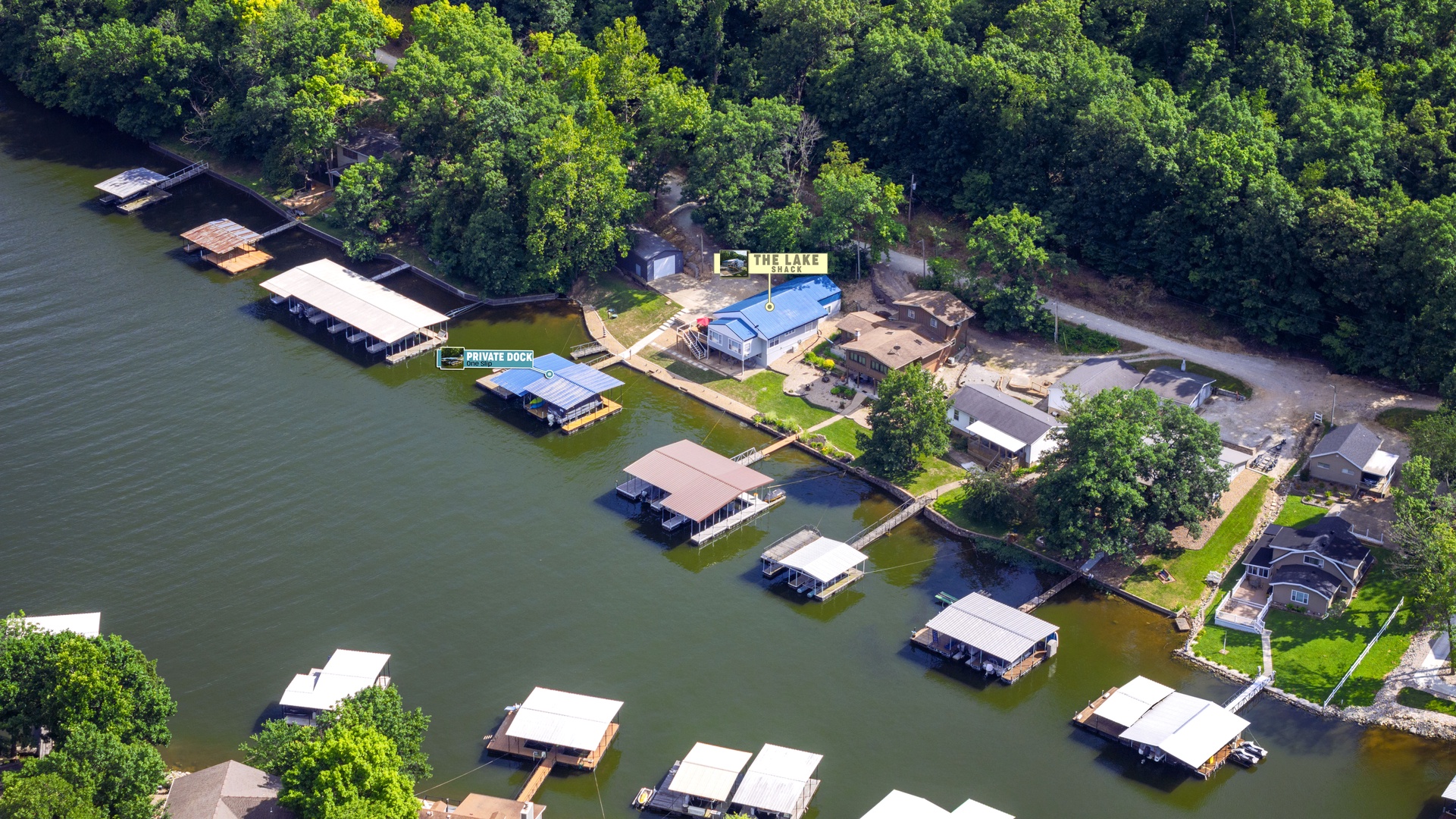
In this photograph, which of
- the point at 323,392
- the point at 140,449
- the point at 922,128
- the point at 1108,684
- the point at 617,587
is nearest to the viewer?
the point at 1108,684

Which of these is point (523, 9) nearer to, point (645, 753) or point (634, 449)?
point (634, 449)

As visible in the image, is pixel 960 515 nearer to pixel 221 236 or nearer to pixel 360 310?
pixel 360 310

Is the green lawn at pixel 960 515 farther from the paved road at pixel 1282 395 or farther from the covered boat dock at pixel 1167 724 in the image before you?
the paved road at pixel 1282 395

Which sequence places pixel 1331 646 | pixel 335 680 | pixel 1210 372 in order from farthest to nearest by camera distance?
pixel 1210 372, pixel 1331 646, pixel 335 680

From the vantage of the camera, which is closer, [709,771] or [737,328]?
[709,771]

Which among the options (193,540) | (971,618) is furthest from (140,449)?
(971,618)

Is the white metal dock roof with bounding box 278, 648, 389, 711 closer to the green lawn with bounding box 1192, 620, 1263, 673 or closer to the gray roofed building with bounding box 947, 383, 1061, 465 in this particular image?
the gray roofed building with bounding box 947, 383, 1061, 465

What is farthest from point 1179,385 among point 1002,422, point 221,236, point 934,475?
point 221,236
